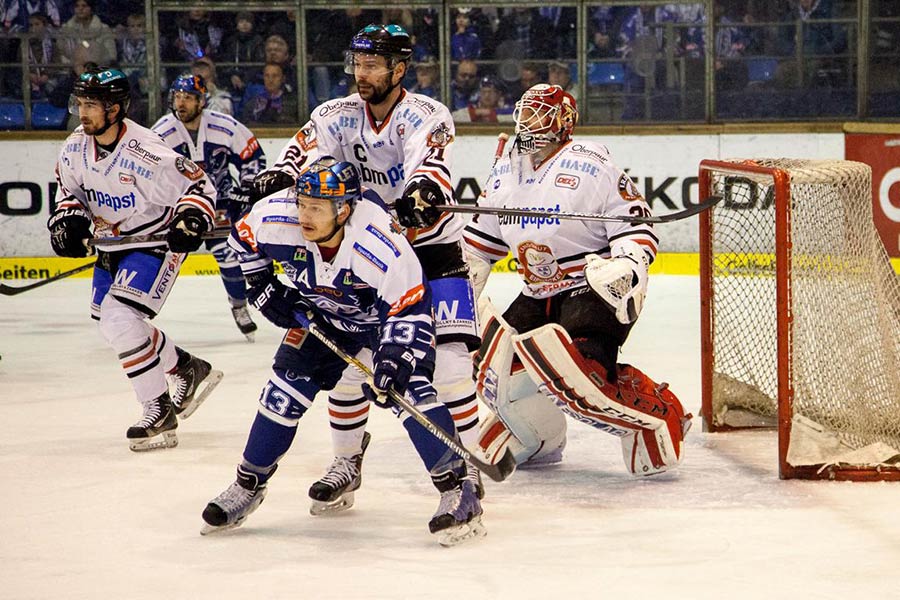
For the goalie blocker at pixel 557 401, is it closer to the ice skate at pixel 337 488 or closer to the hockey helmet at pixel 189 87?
the ice skate at pixel 337 488

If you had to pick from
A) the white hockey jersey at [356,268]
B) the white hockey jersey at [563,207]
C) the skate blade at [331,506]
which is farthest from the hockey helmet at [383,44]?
the skate blade at [331,506]

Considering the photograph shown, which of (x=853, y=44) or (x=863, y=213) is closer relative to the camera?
(x=863, y=213)

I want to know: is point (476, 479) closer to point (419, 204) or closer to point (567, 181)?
point (419, 204)

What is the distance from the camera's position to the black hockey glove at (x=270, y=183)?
3.72m

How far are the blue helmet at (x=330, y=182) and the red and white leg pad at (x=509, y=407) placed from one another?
848 millimetres

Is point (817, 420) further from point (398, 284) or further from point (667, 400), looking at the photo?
point (398, 284)

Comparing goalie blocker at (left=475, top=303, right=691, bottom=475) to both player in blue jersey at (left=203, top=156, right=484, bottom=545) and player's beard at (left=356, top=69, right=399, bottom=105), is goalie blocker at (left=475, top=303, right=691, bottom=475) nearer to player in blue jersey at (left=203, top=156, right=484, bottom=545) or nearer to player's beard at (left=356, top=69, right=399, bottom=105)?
player in blue jersey at (left=203, top=156, right=484, bottom=545)

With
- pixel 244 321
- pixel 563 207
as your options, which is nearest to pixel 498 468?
pixel 563 207

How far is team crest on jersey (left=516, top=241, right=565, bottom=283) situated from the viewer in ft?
13.2

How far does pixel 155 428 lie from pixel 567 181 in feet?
Result: 5.10

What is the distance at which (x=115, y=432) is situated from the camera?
4.69 meters

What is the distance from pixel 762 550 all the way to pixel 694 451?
3.62 feet

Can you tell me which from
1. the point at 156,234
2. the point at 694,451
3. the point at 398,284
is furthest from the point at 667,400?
the point at 156,234

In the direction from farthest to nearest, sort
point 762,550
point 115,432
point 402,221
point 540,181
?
1. point 115,432
2. point 540,181
3. point 402,221
4. point 762,550
